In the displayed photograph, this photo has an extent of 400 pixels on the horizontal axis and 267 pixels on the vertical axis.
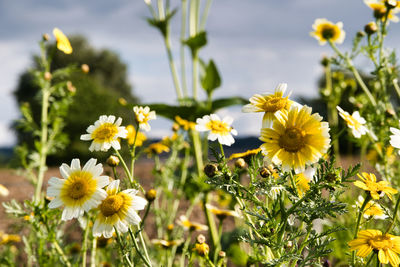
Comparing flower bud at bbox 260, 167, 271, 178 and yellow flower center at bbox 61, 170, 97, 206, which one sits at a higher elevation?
flower bud at bbox 260, 167, 271, 178

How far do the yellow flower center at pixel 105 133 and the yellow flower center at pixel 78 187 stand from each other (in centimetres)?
9

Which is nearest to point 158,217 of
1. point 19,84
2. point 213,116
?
point 213,116

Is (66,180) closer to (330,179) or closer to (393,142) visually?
(330,179)

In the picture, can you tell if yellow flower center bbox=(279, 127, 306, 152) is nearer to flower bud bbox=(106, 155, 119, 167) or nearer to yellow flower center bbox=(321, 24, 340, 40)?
flower bud bbox=(106, 155, 119, 167)

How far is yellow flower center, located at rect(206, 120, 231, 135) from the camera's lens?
0.83m

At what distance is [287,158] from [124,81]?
18.6 meters

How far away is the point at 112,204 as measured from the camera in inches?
27.5

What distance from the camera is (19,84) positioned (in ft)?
53.1

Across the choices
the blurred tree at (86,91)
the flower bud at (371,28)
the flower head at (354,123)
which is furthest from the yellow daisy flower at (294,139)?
the blurred tree at (86,91)

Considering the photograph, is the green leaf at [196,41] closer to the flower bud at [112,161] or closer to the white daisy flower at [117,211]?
the flower bud at [112,161]

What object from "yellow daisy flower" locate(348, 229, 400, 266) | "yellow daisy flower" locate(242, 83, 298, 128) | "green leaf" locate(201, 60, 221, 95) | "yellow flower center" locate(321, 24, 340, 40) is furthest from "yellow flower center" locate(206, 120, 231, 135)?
"yellow flower center" locate(321, 24, 340, 40)

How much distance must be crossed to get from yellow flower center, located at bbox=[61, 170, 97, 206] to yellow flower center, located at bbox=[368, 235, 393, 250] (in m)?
0.54

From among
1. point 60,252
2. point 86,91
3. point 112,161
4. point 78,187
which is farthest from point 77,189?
point 86,91

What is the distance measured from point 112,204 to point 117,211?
0.7 inches
